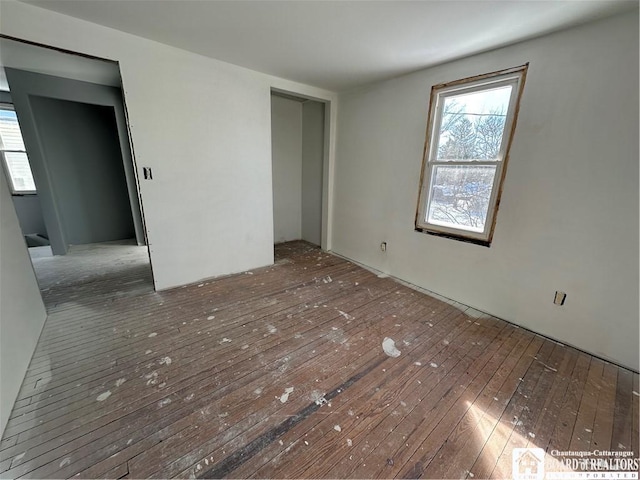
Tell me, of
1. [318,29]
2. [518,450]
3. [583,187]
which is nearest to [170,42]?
[318,29]

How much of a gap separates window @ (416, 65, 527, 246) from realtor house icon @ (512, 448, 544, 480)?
1689 mm

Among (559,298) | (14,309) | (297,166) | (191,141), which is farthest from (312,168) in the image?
(14,309)

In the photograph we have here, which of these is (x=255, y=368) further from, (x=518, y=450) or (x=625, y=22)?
(x=625, y=22)

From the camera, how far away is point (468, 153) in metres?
2.51

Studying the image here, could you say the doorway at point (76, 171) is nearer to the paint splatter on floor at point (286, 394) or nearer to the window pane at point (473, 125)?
the paint splatter on floor at point (286, 394)

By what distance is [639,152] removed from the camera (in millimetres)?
1679

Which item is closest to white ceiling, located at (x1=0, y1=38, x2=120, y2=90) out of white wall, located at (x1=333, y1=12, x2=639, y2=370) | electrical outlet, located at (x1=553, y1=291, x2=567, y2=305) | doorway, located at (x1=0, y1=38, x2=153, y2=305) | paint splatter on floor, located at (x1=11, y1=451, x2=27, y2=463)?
doorway, located at (x1=0, y1=38, x2=153, y2=305)

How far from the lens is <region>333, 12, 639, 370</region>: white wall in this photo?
1.75 metres

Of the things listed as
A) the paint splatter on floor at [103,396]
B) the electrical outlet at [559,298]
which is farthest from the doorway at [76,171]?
the electrical outlet at [559,298]

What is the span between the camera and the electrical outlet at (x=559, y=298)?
2087 millimetres

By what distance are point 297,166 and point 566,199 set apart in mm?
3801

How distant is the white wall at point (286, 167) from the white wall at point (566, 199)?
2.16 meters

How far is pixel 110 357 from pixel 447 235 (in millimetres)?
3231

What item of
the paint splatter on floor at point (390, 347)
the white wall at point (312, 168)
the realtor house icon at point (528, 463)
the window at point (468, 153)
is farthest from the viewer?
the white wall at point (312, 168)
